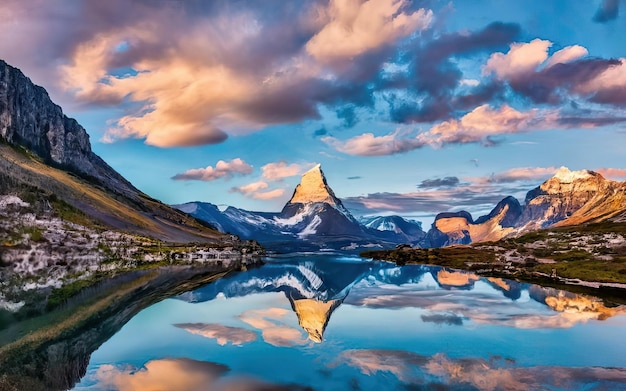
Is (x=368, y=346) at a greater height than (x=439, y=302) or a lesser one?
greater

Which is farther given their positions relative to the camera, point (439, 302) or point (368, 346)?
point (439, 302)

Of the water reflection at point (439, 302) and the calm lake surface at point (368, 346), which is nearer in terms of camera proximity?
the calm lake surface at point (368, 346)

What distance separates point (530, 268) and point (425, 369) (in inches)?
5805

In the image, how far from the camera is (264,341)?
56844 millimetres

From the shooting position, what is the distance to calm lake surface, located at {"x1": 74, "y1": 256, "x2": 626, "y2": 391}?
3972cm

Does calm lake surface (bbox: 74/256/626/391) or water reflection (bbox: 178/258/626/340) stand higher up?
calm lake surface (bbox: 74/256/626/391)

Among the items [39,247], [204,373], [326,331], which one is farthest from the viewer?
[39,247]

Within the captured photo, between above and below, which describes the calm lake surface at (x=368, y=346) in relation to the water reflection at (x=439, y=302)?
above

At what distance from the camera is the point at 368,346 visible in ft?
176

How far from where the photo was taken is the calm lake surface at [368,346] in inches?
1564

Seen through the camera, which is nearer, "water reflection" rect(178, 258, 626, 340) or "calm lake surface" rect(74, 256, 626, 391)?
"calm lake surface" rect(74, 256, 626, 391)

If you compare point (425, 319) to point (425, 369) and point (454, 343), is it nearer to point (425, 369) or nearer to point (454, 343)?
point (454, 343)

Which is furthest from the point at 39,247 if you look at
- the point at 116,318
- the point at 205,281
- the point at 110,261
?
the point at 116,318

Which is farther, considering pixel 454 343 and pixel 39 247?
pixel 39 247
